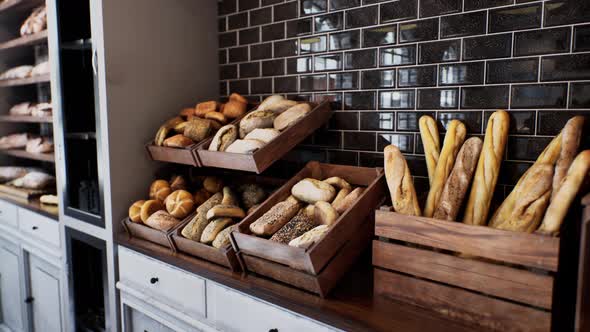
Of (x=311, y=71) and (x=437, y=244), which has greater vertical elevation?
(x=311, y=71)

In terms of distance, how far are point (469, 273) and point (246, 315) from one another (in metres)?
0.70

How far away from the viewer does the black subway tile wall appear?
128 cm

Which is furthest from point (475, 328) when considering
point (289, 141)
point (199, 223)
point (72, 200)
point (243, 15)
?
point (72, 200)

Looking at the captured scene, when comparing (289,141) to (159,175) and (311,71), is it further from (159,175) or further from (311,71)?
(159,175)

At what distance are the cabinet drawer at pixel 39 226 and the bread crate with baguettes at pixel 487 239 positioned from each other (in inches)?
74.3


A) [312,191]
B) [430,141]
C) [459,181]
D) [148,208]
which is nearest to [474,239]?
[459,181]

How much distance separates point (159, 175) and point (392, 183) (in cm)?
124

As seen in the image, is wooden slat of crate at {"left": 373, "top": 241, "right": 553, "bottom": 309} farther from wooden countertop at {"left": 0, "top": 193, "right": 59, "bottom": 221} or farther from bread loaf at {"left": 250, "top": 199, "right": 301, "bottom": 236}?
wooden countertop at {"left": 0, "top": 193, "right": 59, "bottom": 221}

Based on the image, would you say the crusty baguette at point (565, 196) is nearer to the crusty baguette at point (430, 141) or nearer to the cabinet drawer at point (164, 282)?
the crusty baguette at point (430, 141)

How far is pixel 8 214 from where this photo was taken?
8.77 feet

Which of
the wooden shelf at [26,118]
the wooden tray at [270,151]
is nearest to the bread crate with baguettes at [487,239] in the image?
the wooden tray at [270,151]

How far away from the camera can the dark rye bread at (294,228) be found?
4.33 ft

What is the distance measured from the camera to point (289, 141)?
1591mm

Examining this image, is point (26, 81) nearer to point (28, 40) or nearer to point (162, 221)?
point (28, 40)
